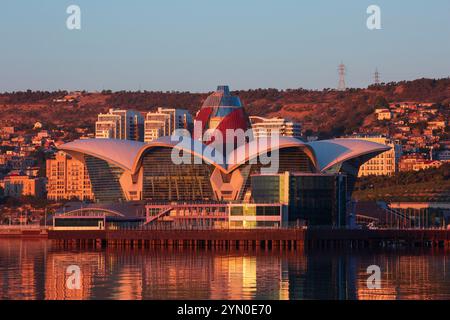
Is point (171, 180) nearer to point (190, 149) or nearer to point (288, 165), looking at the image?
point (190, 149)

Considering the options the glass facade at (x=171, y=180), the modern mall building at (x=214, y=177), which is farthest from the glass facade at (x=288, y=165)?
the glass facade at (x=171, y=180)

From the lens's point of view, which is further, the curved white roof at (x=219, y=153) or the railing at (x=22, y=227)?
the railing at (x=22, y=227)

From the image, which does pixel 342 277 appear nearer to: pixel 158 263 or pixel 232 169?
pixel 158 263

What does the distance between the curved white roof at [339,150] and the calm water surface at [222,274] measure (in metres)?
25.9

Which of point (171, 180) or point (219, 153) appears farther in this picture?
point (171, 180)

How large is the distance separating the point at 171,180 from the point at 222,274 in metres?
56.4

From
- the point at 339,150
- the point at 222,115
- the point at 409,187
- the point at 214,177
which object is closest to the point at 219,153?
the point at 214,177

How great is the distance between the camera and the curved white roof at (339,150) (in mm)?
147250

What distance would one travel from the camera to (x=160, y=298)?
79125 mm

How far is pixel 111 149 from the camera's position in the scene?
151m

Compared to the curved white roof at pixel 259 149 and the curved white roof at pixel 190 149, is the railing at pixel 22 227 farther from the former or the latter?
the curved white roof at pixel 259 149

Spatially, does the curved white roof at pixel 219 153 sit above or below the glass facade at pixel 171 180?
above

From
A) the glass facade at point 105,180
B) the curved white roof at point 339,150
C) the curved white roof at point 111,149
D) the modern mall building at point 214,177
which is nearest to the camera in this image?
the modern mall building at point 214,177
